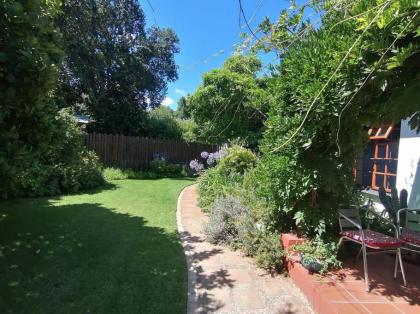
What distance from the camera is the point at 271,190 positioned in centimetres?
436

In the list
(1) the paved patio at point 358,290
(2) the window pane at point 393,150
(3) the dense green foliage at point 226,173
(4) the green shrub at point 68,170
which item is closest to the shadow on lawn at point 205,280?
(1) the paved patio at point 358,290

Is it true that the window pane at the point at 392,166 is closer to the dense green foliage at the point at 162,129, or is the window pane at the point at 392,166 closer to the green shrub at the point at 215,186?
the green shrub at the point at 215,186

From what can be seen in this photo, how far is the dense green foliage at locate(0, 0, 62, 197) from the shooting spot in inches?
118

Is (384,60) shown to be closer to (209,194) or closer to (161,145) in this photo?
(209,194)

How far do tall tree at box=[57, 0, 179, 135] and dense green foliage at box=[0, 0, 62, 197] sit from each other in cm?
1496

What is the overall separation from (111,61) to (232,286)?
1711 cm

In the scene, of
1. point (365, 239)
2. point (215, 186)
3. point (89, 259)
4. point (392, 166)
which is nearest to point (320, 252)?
point (365, 239)

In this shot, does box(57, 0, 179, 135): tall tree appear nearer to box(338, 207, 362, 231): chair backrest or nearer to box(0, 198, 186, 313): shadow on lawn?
box(0, 198, 186, 313): shadow on lawn

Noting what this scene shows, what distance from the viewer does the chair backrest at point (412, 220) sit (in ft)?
15.5

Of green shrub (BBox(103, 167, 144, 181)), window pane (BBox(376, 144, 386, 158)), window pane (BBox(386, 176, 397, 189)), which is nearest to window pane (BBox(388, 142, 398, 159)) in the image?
window pane (BBox(376, 144, 386, 158))

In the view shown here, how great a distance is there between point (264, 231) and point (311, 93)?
2.40 metres

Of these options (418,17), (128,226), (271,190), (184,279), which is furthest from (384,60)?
(128,226)

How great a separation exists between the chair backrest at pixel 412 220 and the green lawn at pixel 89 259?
11.0 ft

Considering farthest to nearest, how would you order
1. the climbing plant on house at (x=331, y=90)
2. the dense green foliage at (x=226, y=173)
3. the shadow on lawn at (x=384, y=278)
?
the dense green foliage at (x=226, y=173)
the shadow on lawn at (x=384, y=278)
the climbing plant on house at (x=331, y=90)
